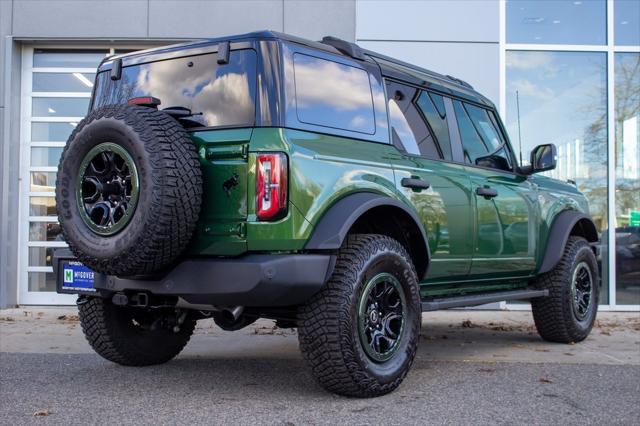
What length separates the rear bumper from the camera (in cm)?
355

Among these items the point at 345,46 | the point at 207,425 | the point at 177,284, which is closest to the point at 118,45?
the point at 345,46

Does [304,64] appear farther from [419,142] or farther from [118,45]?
[118,45]

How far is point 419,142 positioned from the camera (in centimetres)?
493

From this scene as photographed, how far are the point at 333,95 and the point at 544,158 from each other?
2543mm

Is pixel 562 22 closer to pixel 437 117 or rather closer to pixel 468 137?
pixel 468 137

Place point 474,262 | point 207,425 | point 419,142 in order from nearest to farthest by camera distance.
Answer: point 207,425, point 419,142, point 474,262

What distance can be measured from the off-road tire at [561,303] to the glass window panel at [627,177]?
3250mm

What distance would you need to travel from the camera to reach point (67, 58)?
9367mm

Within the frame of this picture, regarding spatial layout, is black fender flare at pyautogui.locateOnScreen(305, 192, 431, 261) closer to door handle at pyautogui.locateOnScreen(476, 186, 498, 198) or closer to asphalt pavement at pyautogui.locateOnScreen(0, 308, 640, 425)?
asphalt pavement at pyautogui.locateOnScreen(0, 308, 640, 425)

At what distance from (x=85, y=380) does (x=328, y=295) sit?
5.95 ft

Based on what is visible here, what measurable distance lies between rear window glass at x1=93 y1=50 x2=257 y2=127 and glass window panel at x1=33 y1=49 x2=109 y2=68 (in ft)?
16.9

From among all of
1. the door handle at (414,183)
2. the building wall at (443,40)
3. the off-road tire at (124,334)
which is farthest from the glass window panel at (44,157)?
the door handle at (414,183)

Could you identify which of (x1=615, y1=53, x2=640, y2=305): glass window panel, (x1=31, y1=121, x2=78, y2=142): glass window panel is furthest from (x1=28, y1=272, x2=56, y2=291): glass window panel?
(x1=615, y1=53, x2=640, y2=305): glass window panel

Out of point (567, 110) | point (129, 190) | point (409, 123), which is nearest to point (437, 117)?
point (409, 123)
